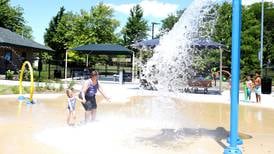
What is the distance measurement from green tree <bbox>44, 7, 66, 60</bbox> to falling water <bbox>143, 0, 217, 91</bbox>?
177 feet

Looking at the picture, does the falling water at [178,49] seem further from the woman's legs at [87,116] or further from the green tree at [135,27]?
the green tree at [135,27]

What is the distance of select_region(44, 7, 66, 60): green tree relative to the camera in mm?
65562

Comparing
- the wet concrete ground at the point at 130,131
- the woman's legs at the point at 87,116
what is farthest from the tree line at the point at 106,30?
the woman's legs at the point at 87,116

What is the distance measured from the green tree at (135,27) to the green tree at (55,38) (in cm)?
927

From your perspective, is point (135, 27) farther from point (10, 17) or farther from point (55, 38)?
point (10, 17)

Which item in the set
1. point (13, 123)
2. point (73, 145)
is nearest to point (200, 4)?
point (73, 145)

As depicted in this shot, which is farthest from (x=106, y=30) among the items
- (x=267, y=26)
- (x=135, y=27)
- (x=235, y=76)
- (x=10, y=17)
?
(x=235, y=76)

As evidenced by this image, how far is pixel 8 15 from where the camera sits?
6462 centimetres

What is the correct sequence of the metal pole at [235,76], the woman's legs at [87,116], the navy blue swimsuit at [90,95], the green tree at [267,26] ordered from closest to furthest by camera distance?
the metal pole at [235,76] → the navy blue swimsuit at [90,95] → the woman's legs at [87,116] → the green tree at [267,26]

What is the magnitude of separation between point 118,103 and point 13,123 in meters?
7.77

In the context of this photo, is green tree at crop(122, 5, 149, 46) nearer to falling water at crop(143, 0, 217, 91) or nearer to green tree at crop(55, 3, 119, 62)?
green tree at crop(55, 3, 119, 62)

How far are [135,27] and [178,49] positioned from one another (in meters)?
55.5

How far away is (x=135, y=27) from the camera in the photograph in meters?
65.9

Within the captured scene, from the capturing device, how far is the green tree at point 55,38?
6556cm
